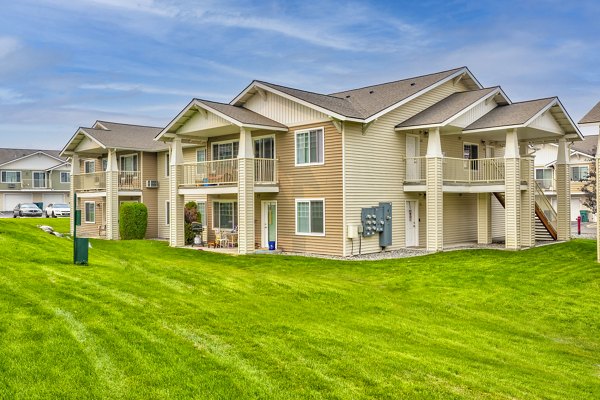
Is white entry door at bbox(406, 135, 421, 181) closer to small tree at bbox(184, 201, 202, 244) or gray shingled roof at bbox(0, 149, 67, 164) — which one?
small tree at bbox(184, 201, 202, 244)

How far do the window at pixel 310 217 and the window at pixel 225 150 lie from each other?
5.05 m

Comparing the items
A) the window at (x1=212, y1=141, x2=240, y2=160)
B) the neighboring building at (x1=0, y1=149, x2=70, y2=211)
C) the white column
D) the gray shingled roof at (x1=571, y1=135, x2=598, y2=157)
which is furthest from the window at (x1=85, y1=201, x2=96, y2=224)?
the gray shingled roof at (x1=571, y1=135, x2=598, y2=157)

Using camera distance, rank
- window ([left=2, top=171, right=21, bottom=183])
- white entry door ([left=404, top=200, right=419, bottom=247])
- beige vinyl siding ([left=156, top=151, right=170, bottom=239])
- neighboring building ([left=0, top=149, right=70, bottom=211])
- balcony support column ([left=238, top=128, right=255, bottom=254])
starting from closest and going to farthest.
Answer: balcony support column ([left=238, top=128, right=255, bottom=254]) → white entry door ([left=404, top=200, right=419, bottom=247]) → beige vinyl siding ([left=156, top=151, right=170, bottom=239]) → window ([left=2, top=171, right=21, bottom=183]) → neighboring building ([left=0, top=149, right=70, bottom=211])

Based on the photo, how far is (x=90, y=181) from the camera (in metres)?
34.2

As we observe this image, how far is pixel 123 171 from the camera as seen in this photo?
3266 centimetres

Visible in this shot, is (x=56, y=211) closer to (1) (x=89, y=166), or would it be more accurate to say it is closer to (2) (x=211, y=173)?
(1) (x=89, y=166)

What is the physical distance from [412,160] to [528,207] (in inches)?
220

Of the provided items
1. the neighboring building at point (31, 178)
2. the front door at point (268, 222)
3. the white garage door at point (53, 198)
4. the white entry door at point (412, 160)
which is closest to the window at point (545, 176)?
the white entry door at point (412, 160)

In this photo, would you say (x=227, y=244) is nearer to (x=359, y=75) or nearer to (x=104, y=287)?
(x=104, y=287)

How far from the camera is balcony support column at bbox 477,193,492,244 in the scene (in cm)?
2531

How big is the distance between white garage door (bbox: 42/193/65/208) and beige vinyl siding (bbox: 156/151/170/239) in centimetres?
3982

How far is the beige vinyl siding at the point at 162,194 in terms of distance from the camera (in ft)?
107

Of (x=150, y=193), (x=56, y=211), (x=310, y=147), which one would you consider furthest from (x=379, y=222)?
(x=56, y=211)

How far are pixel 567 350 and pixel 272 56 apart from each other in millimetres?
23272
